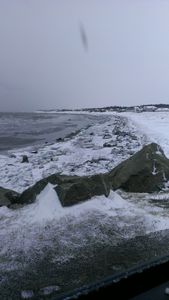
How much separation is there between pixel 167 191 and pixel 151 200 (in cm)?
84

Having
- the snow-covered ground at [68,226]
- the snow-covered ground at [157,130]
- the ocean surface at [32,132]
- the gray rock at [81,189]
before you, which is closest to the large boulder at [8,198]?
the snow-covered ground at [68,226]

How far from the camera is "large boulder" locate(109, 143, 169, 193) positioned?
7832mm

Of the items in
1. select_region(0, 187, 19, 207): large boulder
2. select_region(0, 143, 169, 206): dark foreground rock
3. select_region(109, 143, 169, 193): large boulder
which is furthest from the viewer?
select_region(109, 143, 169, 193): large boulder

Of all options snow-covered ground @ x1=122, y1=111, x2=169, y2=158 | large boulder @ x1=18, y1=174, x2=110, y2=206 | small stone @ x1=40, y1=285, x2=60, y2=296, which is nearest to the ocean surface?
snow-covered ground @ x1=122, y1=111, x2=169, y2=158

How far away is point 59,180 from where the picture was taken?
7.15m

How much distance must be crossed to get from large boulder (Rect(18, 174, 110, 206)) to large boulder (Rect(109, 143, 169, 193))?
3.45 ft

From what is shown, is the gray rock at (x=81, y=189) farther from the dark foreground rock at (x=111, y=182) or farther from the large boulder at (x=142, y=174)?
the large boulder at (x=142, y=174)

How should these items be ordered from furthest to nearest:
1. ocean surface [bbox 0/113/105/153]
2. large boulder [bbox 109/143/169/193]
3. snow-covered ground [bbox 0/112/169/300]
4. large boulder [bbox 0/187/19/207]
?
ocean surface [bbox 0/113/105/153] → large boulder [bbox 109/143/169/193] → large boulder [bbox 0/187/19/207] → snow-covered ground [bbox 0/112/169/300]

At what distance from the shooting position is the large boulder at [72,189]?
20.5 feet

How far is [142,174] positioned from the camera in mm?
8062

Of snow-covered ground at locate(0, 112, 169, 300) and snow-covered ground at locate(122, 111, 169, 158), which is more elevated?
snow-covered ground at locate(0, 112, 169, 300)

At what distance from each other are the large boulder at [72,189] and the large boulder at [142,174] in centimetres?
105

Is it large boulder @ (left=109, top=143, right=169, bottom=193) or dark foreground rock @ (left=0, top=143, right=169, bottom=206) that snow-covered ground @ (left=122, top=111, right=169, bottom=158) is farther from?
dark foreground rock @ (left=0, top=143, right=169, bottom=206)

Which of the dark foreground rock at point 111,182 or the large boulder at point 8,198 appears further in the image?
the large boulder at point 8,198
